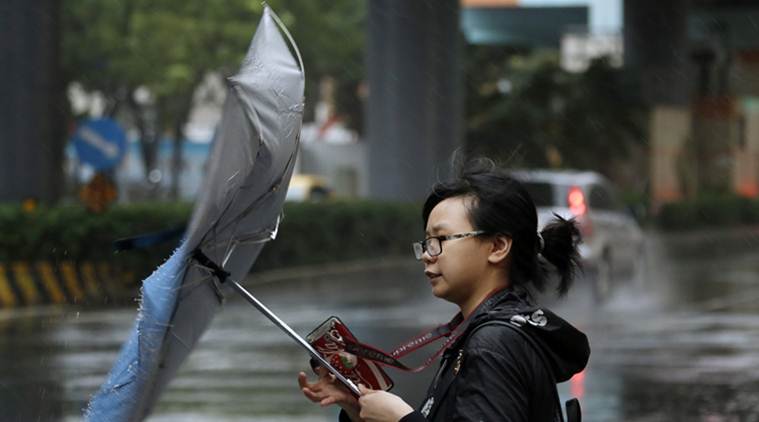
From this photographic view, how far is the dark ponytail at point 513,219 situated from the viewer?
11.6 ft

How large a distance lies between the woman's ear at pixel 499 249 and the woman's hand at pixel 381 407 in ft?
1.18

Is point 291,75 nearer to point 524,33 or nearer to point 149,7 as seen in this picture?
point 149,7

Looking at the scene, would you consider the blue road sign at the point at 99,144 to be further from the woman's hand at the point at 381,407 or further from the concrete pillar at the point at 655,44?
the concrete pillar at the point at 655,44

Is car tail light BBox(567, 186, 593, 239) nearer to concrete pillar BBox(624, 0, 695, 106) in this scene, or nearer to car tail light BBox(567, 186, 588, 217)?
car tail light BBox(567, 186, 588, 217)

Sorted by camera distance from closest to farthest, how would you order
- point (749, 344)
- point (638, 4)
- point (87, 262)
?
1. point (749, 344)
2. point (87, 262)
3. point (638, 4)

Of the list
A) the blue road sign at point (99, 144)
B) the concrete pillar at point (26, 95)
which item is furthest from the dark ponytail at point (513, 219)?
the blue road sign at point (99, 144)

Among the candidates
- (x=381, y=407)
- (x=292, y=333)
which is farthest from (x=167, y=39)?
(x=381, y=407)

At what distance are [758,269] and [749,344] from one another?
15492 mm

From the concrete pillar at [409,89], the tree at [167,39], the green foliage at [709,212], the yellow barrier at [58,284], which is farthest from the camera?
the green foliage at [709,212]

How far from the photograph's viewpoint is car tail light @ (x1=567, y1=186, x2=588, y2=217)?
2178 centimetres

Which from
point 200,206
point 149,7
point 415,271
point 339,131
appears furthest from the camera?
point 339,131

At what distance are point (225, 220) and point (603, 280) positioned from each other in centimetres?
1886

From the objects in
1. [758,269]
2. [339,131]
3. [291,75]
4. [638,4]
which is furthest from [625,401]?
[339,131]

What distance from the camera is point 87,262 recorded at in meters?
21.0
